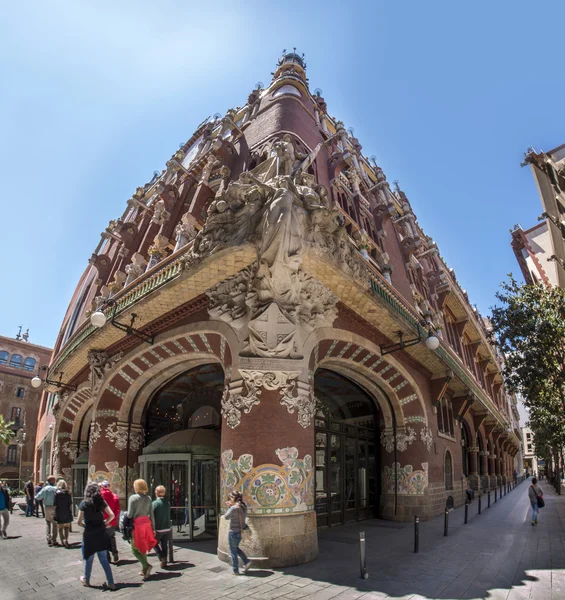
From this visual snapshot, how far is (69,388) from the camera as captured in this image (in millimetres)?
18859

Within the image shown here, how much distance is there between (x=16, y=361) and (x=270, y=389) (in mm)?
53751

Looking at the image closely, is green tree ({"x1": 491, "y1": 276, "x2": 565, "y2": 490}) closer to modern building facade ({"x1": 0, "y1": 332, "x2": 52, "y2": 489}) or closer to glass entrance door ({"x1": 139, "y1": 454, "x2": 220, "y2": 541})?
glass entrance door ({"x1": 139, "y1": 454, "x2": 220, "y2": 541})

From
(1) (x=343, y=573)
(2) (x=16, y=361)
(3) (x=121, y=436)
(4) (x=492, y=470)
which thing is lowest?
(4) (x=492, y=470)

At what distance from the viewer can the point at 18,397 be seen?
50.5m

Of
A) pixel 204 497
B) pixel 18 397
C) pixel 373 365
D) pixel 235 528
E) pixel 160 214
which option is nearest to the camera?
pixel 235 528

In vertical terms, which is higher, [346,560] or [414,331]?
[414,331]

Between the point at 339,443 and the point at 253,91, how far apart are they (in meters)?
19.8

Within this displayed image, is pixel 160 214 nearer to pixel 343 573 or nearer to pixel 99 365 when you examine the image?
pixel 99 365

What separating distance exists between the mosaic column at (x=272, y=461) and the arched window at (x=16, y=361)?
172 ft

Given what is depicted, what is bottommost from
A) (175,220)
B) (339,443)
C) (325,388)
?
(339,443)

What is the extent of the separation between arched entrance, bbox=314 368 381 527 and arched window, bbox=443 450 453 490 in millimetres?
4677

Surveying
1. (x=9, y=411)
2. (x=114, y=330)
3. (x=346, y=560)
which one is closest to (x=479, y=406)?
(x=346, y=560)

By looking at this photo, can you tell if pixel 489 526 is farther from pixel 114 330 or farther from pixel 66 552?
pixel 114 330

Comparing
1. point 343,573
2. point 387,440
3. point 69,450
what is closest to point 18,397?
point 69,450
